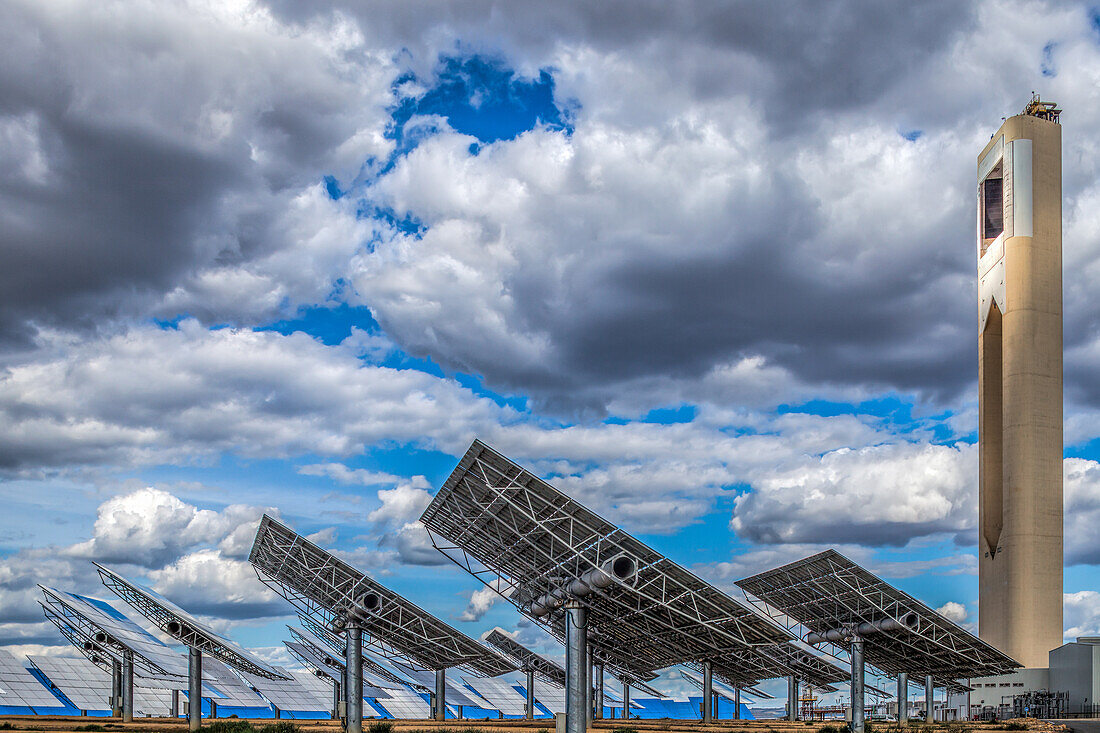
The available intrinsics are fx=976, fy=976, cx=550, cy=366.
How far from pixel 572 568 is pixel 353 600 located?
48.8 feet

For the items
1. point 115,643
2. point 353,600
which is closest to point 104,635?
point 115,643

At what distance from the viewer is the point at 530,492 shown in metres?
41.9

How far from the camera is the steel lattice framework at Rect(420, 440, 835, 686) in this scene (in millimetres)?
41531

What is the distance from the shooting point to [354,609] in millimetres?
50531

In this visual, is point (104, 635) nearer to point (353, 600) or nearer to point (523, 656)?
point (353, 600)

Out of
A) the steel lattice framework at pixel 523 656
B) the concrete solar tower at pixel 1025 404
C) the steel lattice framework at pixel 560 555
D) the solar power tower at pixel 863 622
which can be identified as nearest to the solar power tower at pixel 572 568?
the steel lattice framework at pixel 560 555

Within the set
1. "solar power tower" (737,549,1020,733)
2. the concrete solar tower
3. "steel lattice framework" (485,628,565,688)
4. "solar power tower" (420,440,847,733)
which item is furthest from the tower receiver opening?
"solar power tower" (420,440,847,733)

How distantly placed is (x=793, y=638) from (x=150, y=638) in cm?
4946

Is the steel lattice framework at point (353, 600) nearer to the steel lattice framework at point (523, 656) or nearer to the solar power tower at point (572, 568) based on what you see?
the solar power tower at point (572, 568)

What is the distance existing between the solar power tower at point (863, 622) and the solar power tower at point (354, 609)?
1906cm

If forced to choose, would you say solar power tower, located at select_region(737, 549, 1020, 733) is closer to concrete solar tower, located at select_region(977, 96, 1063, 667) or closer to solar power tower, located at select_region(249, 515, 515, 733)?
solar power tower, located at select_region(249, 515, 515, 733)

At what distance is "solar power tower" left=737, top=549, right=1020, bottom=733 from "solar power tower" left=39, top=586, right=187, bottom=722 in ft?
133

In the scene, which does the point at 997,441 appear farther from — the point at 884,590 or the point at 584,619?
the point at 584,619

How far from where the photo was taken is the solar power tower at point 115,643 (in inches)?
2559
